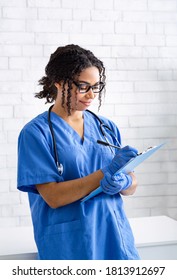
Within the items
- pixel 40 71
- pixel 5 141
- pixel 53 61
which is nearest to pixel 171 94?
A: pixel 40 71

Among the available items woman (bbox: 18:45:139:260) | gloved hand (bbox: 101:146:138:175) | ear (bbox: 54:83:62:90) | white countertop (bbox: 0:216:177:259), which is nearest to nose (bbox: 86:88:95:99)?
woman (bbox: 18:45:139:260)

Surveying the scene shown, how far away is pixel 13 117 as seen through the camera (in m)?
3.54

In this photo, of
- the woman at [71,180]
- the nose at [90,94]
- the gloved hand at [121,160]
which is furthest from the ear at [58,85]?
the gloved hand at [121,160]

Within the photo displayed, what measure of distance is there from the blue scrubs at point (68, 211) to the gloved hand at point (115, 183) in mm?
76

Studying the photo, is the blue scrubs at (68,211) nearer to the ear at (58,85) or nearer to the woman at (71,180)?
the woman at (71,180)

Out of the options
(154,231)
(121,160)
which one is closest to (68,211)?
(121,160)

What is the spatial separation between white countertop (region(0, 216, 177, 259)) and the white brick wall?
146 cm

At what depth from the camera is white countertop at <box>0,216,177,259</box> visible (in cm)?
186

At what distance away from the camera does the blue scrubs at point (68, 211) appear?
1648 millimetres

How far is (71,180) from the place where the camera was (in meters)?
1.60

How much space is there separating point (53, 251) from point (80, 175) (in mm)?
268

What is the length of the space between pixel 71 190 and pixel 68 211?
0.11 metres

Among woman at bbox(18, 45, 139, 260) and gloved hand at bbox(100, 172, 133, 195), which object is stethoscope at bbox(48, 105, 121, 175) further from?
gloved hand at bbox(100, 172, 133, 195)
